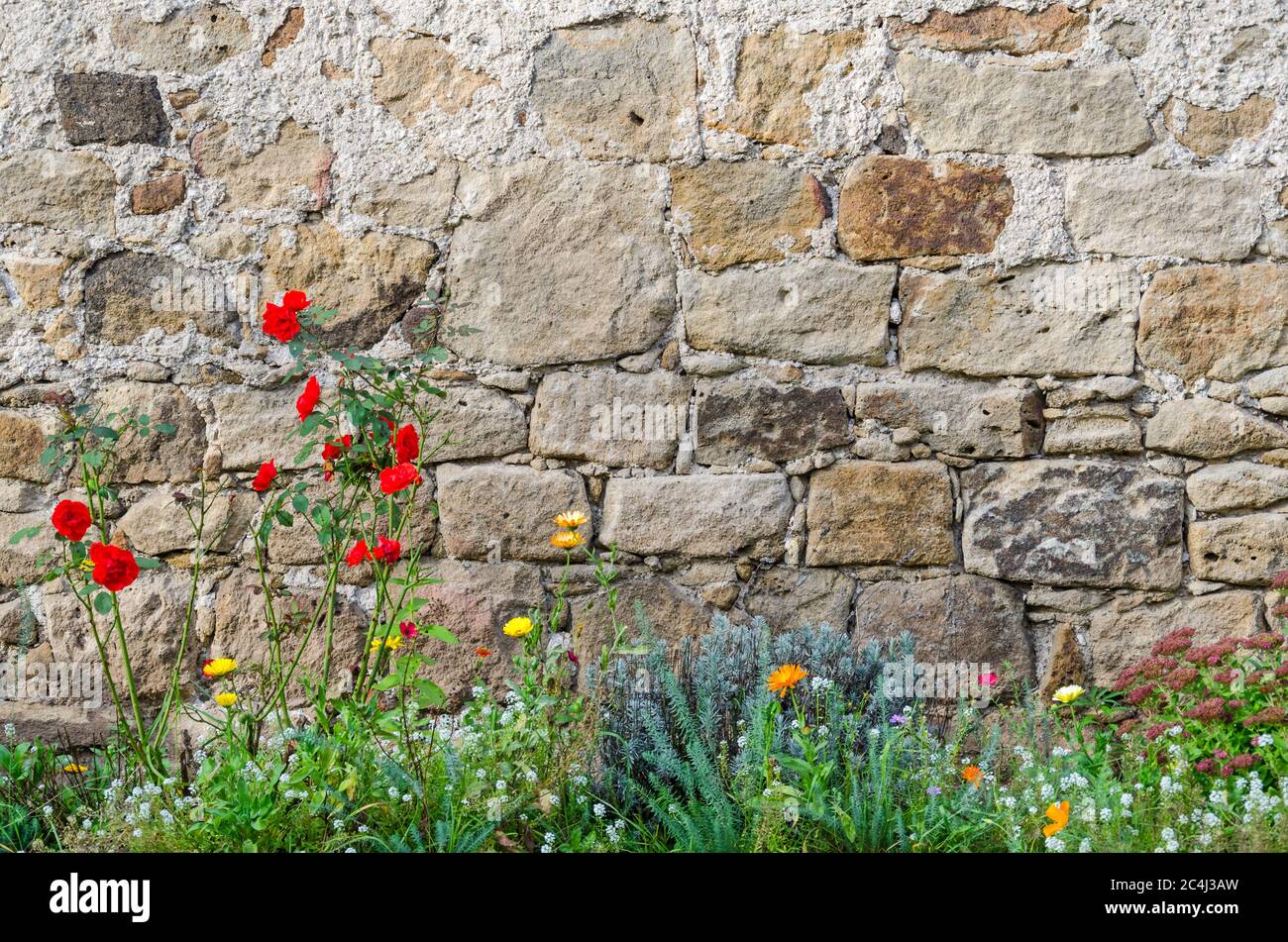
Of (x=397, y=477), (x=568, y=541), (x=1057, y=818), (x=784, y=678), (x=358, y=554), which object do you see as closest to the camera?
(x=1057, y=818)

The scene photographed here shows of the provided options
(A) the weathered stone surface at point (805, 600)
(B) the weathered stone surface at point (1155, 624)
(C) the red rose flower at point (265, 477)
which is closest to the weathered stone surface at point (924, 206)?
(A) the weathered stone surface at point (805, 600)

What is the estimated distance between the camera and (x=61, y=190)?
268 centimetres

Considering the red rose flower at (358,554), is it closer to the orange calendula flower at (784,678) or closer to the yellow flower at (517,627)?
the yellow flower at (517,627)

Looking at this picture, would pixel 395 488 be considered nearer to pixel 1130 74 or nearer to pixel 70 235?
pixel 70 235

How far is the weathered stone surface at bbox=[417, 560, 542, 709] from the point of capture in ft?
8.47

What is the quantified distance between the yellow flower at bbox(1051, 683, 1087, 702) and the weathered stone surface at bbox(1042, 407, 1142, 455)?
0.53 meters

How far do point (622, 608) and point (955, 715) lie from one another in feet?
2.61

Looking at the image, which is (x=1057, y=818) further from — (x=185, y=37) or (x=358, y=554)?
(x=185, y=37)

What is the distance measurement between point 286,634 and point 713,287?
1293 mm

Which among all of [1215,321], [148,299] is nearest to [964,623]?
[1215,321]

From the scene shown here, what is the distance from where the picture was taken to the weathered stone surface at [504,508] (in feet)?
8.53

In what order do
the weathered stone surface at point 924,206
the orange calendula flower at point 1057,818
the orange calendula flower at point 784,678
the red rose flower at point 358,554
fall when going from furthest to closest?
1. the weathered stone surface at point 924,206
2. the red rose flower at point 358,554
3. the orange calendula flower at point 784,678
4. the orange calendula flower at point 1057,818

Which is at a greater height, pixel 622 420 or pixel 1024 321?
pixel 1024 321

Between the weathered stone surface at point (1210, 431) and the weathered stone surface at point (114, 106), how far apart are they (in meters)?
2.46
